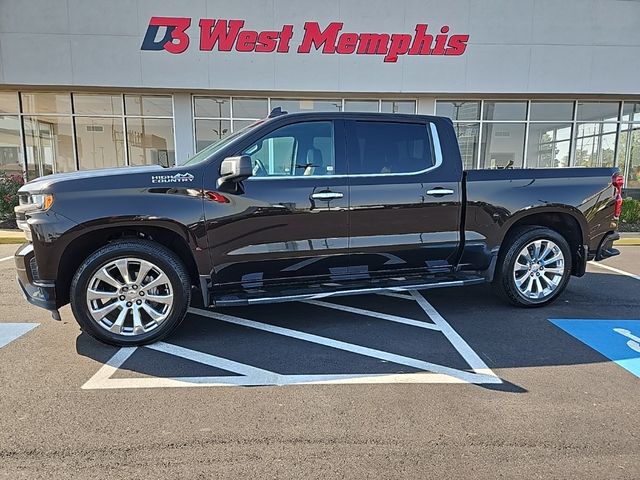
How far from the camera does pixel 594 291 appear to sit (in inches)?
232

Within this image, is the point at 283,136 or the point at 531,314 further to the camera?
the point at 531,314

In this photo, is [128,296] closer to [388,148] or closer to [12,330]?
[12,330]

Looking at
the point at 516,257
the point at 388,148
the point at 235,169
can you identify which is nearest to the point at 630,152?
the point at 516,257

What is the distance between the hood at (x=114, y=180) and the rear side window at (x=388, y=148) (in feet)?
5.24

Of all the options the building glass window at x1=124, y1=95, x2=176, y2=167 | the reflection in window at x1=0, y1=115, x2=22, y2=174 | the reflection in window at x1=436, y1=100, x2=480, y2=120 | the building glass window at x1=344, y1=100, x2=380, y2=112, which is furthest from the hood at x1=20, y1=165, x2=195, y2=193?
the reflection in window at x1=436, y1=100, x2=480, y2=120

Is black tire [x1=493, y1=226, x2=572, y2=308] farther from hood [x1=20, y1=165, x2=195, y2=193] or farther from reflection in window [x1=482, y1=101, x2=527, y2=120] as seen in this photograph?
reflection in window [x1=482, y1=101, x2=527, y2=120]

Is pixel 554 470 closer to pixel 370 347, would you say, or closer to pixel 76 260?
pixel 370 347

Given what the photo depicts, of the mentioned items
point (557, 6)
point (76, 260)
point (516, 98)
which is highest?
point (557, 6)

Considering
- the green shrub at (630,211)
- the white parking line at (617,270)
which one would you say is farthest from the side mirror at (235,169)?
the green shrub at (630,211)

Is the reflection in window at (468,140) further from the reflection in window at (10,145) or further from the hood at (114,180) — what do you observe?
the reflection in window at (10,145)

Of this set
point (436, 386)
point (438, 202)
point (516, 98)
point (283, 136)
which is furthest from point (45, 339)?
point (516, 98)

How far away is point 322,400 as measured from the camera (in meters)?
3.11

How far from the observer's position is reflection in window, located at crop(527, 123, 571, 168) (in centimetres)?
1505

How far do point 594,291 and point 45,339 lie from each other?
249 inches
